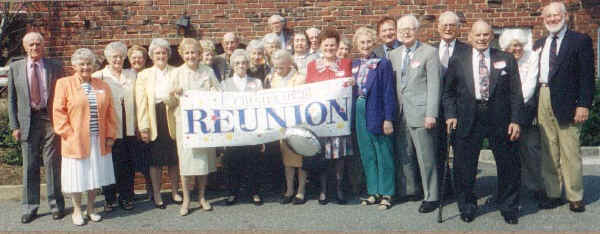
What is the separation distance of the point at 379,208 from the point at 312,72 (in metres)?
1.70

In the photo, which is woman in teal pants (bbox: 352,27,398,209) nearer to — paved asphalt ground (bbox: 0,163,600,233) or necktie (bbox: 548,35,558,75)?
paved asphalt ground (bbox: 0,163,600,233)

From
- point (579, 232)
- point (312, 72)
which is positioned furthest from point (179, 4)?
point (579, 232)

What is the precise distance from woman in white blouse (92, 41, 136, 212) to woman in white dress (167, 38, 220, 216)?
1.69 ft

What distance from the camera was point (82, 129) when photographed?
6094 millimetres

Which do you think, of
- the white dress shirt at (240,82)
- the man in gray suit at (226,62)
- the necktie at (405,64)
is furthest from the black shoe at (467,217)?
the man in gray suit at (226,62)

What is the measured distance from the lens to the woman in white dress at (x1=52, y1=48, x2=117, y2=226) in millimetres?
6074

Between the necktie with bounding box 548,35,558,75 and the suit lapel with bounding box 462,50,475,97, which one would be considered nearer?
the suit lapel with bounding box 462,50,475,97

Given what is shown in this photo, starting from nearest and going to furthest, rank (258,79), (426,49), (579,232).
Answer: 1. (579,232)
2. (426,49)
3. (258,79)

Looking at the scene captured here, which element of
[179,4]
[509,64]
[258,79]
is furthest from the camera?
[179,4]

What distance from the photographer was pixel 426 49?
632 centimetres

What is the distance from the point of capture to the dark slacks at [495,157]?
19.6 feet

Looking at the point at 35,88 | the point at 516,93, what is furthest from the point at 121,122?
the point at 516,93

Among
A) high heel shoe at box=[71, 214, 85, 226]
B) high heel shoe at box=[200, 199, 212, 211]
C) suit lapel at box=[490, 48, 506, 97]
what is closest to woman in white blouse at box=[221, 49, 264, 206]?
high heel shoe at box=[200, 199, 212, 211]

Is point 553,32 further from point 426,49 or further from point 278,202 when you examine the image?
point 278,202
